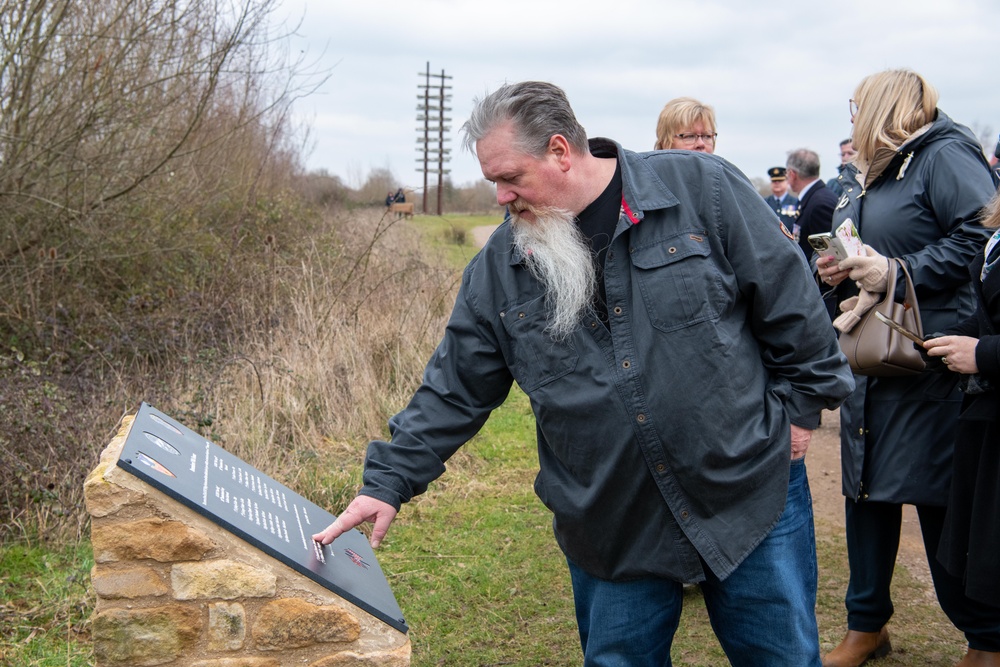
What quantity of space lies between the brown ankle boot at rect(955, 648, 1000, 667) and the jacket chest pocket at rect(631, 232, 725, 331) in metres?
1.94

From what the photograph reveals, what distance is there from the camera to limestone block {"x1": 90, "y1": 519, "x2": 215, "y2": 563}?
2.42 meters

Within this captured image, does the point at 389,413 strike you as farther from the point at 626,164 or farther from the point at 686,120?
the point at 626,164


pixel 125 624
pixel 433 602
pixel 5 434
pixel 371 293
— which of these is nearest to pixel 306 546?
pixel 125 624

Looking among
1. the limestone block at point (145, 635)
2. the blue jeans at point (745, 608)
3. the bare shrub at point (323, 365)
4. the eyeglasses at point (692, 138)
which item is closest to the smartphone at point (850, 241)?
the blue jeans at point (745, 608)

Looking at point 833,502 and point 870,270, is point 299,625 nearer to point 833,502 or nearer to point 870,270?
point 870,270

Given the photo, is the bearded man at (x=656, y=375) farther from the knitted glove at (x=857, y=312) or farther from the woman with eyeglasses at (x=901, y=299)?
the woman with eyeglasses at (x=901, y=299)

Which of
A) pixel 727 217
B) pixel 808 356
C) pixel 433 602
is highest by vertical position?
pixel 727 217

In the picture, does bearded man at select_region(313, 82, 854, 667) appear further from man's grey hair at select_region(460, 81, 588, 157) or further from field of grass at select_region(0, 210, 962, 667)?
field of grass at select_region(0, 210, 962, 667)

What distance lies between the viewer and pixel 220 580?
2461 mm

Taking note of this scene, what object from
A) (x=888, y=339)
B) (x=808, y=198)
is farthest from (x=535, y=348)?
(x=808, y=198)

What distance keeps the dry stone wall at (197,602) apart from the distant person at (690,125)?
304 cm

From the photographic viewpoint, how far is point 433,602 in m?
4.66

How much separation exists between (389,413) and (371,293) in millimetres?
1644

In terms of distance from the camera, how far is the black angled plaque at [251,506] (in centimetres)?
243
